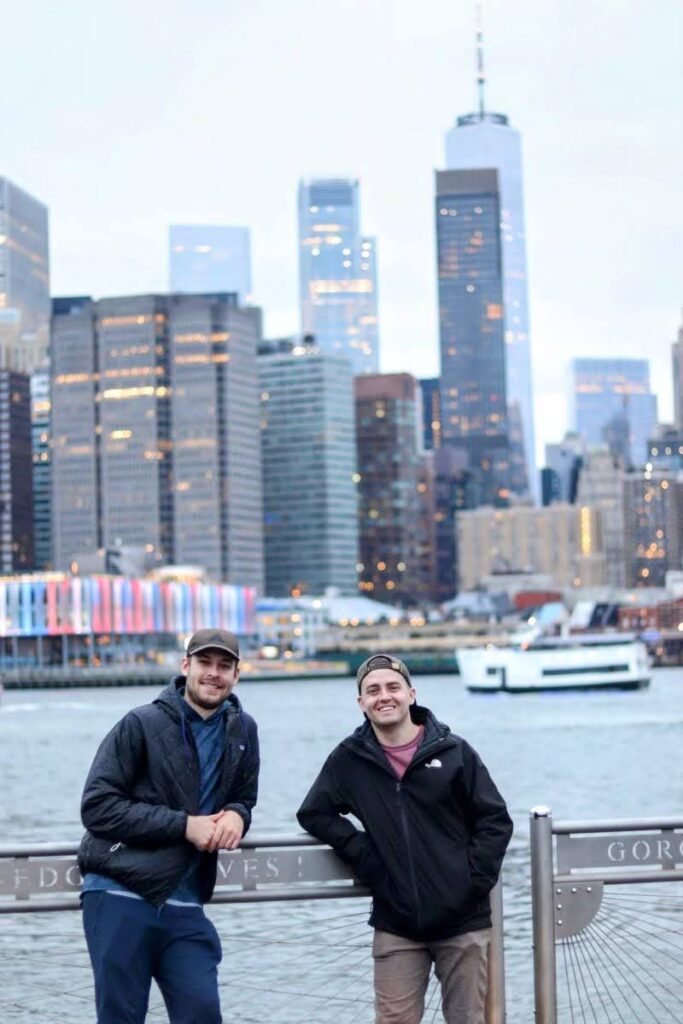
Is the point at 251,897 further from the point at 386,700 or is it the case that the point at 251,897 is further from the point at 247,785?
the point at 386,700

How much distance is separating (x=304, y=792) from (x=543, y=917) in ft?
130

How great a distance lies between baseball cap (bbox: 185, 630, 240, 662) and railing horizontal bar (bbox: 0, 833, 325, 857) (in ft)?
2.97

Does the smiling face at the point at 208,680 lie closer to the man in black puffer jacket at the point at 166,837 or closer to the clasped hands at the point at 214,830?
the man in black puffer jacket at the point at 166,837

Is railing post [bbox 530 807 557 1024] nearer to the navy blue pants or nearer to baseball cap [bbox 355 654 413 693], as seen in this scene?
baseball cap [bbox 355 654 413 693]

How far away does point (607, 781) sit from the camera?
51.6m

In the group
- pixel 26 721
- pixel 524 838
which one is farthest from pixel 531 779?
pixel 26 721

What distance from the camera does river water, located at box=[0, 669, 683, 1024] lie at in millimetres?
9570

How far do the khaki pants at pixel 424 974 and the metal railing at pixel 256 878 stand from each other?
316 mm

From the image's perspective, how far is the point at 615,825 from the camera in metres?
8.32

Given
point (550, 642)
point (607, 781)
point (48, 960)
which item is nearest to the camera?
point (48, 960)

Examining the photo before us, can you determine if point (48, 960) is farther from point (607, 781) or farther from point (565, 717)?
point (565, 717)

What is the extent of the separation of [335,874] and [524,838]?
80.7 feet

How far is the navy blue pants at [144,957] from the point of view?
294 inches

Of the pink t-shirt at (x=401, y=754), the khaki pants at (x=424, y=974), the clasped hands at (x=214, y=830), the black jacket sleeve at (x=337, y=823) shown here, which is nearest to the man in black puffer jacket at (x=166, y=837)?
the clasped hands at (x=214, y=830)
